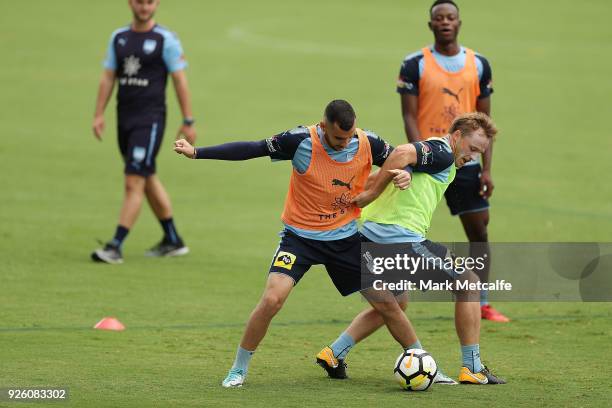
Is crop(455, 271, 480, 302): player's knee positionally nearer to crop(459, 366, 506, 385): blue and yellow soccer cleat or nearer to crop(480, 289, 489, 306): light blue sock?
crop(459, 366, 506, 385): blue and yellow soccer cleat

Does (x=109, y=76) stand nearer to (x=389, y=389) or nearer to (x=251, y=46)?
(x=389, y=389)

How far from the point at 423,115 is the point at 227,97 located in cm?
1430

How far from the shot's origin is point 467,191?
11.2m

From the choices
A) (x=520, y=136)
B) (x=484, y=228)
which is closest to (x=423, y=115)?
(x=484, y=228)

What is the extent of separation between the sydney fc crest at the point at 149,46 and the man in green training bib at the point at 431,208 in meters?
5.33

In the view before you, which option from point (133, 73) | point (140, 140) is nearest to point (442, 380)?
point (140, 140)

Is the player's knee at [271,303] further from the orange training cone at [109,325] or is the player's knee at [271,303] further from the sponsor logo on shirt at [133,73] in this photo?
the sponsor logo on shirt at [133,73]

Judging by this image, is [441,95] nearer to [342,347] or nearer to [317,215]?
[317,215]

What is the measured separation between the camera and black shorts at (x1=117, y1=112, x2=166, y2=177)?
13633mm

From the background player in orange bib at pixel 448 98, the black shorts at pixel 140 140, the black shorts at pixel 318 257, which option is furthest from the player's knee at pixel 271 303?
the black shorts at pixel 140 140

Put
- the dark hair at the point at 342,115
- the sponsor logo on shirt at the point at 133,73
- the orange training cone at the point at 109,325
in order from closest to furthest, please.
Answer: the dark hair at the point at 342,115, the orange training cone at the point at 109,325, the sponsor logo on shirt at the point at 133,73

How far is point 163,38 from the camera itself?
1379cm

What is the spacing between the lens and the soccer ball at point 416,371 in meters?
8.55

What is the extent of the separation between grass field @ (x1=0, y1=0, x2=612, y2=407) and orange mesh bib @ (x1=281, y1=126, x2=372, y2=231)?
45.1 inches
